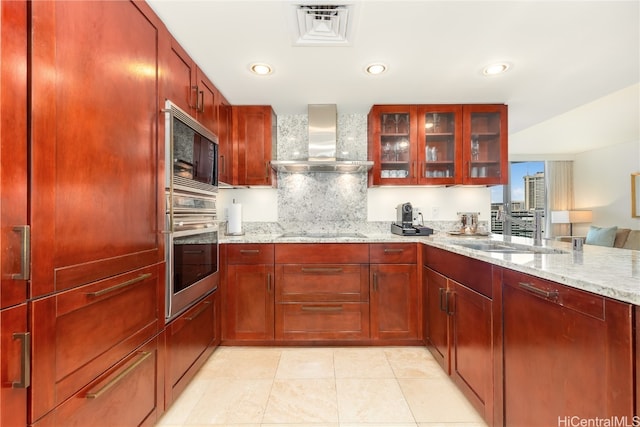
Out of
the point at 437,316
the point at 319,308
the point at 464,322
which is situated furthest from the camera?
the point at 319,308

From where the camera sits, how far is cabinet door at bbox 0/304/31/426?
2.53ft

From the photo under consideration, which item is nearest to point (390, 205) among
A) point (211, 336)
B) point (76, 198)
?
point (211, 336)

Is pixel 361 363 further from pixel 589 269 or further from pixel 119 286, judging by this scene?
pixel 119 286

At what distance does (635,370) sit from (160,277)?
1808mm

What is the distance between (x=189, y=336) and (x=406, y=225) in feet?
6.67

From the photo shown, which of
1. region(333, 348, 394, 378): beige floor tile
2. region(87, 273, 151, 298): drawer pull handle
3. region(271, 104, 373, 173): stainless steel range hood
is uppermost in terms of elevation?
region(271, 104, 373, 173): stainless steel range hood

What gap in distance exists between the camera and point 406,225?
2.76 meters

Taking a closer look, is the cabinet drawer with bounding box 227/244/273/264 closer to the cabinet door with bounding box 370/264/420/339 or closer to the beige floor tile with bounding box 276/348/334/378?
the beige floor tile with bounding box 276/348/334/378

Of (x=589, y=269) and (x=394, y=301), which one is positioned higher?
(x=589, y=269)

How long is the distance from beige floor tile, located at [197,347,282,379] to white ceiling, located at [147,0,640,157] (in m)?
2.18

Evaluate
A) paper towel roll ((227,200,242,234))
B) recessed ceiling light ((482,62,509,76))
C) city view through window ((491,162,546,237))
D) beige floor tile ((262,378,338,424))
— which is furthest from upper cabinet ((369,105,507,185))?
city view through window ((491,162,546,237))

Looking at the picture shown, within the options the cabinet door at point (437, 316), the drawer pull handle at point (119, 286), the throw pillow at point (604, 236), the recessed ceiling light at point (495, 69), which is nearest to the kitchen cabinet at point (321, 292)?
the cabinet door at point (437, 316)

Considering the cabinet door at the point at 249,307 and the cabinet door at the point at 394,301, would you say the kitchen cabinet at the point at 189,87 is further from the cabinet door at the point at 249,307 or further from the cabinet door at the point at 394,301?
the cabinet door at the point at 394,301

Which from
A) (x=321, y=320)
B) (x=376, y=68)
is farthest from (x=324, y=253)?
(x=376, y=68)
